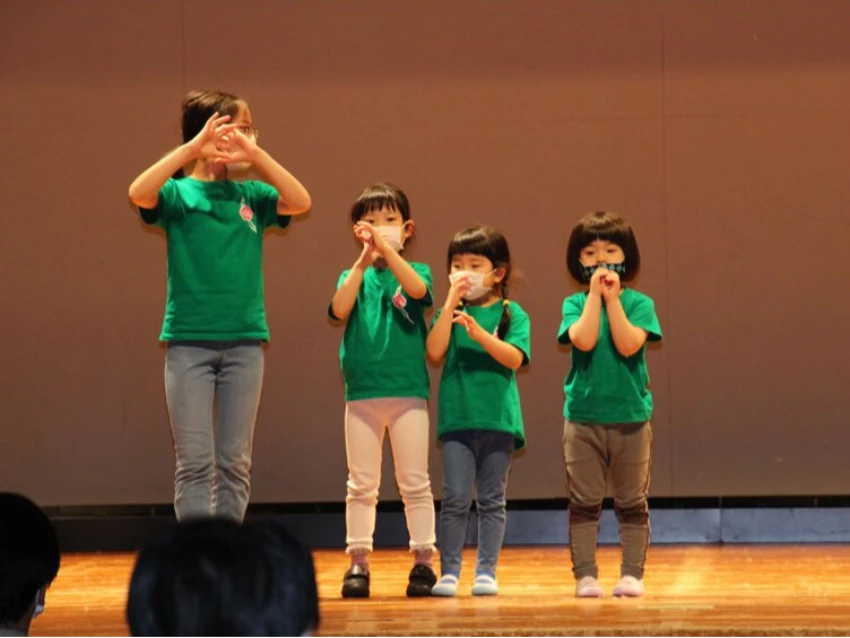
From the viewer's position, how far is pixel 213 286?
12.6 feet

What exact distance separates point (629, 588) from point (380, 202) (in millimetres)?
1408

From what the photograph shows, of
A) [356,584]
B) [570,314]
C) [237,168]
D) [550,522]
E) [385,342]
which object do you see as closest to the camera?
[237,168]

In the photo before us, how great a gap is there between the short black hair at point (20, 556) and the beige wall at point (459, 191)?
14.3 ft


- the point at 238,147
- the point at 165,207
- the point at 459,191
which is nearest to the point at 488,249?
the point at 238,147


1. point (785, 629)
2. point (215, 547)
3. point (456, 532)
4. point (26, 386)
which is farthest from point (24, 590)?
point (26, 386)

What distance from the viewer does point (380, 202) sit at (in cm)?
417

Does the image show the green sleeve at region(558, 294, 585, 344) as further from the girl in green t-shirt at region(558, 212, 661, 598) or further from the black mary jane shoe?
the black mary jane shoe

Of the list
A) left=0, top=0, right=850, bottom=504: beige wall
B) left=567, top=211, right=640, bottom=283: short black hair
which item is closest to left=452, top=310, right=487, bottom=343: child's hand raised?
left=567, top=211, right=640, bottom=283: short black hair

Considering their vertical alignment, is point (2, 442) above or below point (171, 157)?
below

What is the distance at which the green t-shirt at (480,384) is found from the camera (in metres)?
4.12

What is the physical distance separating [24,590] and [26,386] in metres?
4.60

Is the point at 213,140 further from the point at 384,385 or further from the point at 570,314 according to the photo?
the point at 570,314

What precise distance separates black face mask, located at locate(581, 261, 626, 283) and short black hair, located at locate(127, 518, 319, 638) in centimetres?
293

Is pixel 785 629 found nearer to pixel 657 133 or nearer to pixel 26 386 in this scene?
pixel 657 133
